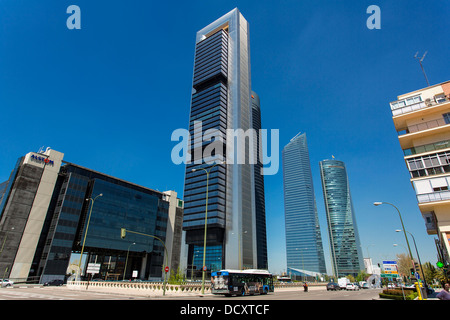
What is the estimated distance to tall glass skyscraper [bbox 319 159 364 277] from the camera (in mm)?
181375

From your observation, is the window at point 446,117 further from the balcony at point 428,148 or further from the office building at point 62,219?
the office building at point 62,219

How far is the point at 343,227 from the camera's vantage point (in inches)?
7313

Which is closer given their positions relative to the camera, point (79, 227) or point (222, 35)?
point (79, 227)

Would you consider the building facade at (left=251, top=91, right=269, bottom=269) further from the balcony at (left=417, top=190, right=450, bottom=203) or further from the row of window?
the balcony at (left=417, top=190, right=450, bottom=203)

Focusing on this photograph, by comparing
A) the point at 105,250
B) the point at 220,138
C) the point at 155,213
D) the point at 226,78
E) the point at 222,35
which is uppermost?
the point at 222,35

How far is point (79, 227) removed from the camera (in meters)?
78.9

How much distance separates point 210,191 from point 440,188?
3855 inches

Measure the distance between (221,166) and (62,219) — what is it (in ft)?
228

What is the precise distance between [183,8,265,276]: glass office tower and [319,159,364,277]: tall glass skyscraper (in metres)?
93.7

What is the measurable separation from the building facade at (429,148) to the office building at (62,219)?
62.0m

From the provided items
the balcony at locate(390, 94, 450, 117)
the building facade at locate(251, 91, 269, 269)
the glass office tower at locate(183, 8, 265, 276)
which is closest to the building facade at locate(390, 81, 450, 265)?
the balcony at locate(390, 94, 450, 117)
